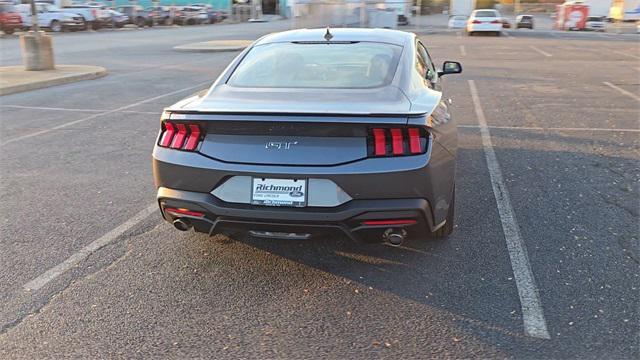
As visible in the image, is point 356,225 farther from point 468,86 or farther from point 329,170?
point 468,86

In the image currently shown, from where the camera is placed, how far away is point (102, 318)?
3158mm

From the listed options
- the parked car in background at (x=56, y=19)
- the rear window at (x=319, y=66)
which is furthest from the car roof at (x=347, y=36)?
the parked car in background at (x=56, y=19)

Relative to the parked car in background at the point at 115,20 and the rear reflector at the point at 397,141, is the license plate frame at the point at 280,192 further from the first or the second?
the parked car in background at the point at 115,20

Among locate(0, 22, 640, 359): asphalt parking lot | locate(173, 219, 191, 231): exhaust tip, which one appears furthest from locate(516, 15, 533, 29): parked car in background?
locate(173, 219, 191, 231): exhaust tip

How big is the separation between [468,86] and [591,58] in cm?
891

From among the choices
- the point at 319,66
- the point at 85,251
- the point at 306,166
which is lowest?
the point at 85,251

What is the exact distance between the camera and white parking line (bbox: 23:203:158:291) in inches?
140

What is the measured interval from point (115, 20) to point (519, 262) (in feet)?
137

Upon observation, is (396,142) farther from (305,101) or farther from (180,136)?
(180,136)

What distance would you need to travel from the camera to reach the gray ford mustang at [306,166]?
3252 mm

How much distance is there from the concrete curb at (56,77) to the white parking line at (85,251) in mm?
8531

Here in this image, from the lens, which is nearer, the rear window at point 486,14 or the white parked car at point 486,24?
the white parked car at point 486,24

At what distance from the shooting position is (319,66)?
432 centimetres

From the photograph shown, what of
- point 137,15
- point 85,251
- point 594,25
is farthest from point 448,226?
point 137,15
